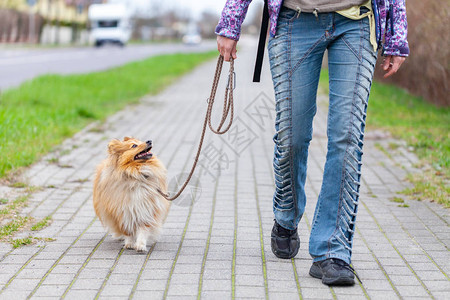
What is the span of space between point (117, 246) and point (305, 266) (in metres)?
1.37

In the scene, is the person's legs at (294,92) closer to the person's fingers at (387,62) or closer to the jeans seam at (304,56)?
the jeans seam at (304,56)

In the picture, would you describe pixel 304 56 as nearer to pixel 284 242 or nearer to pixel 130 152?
pixel 284 242

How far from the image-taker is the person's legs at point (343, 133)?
3.71 meters

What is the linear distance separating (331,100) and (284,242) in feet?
3.32

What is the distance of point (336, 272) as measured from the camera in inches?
145

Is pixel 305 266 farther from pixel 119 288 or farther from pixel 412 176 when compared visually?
pixel 412 176

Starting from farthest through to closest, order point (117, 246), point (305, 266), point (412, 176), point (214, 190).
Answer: point (412, 176)
point (214, 190)
point (117, 246)
point (305, 266)

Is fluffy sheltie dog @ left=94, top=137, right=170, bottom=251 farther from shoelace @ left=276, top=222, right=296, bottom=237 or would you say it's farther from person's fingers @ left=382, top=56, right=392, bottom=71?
person's fingers @ left=382, top=56, right=392, bottom=71

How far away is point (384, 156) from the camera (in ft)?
26.8

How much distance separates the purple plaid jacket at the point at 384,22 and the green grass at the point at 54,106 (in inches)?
141

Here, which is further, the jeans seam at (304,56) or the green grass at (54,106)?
the green grass at (54,106)

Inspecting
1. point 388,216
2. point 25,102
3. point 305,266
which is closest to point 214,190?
point 388,216

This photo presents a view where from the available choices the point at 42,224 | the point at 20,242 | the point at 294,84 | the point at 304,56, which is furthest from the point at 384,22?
the point at 42,224

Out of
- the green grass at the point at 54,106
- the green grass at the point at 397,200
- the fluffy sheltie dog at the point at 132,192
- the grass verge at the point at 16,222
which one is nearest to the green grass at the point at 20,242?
the grass verge at the point at 16,222
